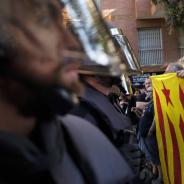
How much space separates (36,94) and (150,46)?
62.7ft

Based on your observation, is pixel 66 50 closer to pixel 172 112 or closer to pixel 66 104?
pixel 66 104

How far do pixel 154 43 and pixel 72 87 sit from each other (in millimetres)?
18982

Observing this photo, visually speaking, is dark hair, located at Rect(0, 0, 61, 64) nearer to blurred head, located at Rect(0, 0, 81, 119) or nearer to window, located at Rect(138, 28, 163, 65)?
blurred head, located at Rect(0, 0, 81, 119)

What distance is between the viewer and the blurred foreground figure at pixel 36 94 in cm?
114

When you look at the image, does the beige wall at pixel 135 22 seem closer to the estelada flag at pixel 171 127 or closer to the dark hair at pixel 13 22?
the estelada flag at pixel 171 127

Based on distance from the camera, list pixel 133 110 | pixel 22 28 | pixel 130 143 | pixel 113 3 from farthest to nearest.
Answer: pixel 113 3
pixel 133 110
pixel 130 143
pixel 22 28

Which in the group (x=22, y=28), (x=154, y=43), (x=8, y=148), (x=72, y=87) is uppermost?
(x=22, y=28)

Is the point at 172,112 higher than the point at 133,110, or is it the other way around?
the point at 172,112

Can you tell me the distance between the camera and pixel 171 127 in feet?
14.6

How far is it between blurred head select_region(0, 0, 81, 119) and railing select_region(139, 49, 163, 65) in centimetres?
1892

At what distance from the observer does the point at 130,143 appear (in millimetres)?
2473

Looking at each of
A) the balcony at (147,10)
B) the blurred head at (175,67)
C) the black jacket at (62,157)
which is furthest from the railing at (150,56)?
the black jacket at (62,157)

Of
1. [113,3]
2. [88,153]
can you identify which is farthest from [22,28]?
[113,3]

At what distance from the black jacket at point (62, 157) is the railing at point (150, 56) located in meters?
18.6
